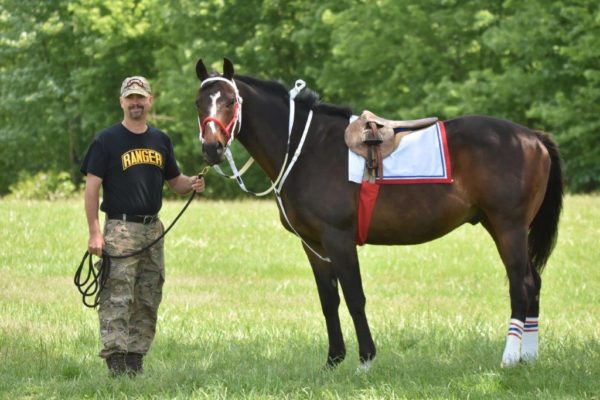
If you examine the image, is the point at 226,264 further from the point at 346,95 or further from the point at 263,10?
the point at 263,10

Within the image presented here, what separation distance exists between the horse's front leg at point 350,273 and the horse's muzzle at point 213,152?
1.01m

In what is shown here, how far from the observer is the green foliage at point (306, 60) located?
30.0m

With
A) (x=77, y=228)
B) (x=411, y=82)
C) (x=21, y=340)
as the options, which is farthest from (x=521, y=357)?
(x=411, y=82)

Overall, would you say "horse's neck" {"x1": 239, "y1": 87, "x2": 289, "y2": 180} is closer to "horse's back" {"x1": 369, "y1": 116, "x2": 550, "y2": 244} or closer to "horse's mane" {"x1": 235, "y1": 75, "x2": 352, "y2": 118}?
"horse's mane" {"x1": 235, "y1": 75, "x2": 352, "y2": 118}

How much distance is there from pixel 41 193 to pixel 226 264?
22184mm

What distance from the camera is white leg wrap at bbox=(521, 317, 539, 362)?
26.7 feet

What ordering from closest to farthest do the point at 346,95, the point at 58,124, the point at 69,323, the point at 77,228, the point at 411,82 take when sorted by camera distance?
the point at 69,323 → the point at 77,228 → the point at 411,82 → the point at 346,95 → the point at 58,124

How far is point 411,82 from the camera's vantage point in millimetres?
33969

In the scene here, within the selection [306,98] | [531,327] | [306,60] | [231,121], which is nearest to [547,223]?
[531,327]

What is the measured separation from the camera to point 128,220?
774 centimetres

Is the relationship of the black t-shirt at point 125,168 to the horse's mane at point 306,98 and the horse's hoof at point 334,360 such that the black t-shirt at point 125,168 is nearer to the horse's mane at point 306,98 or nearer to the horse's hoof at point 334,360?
the horse's mane at point 306,98

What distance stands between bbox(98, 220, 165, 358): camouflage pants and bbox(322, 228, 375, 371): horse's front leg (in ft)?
4.30

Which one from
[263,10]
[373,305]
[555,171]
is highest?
[263,10]

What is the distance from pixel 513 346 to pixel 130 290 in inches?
115
